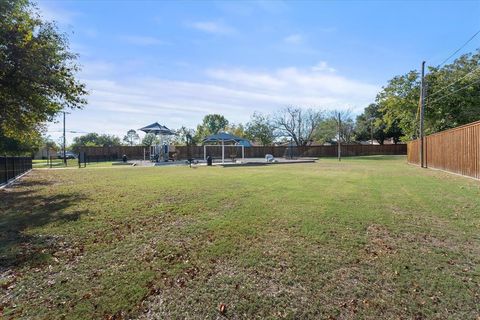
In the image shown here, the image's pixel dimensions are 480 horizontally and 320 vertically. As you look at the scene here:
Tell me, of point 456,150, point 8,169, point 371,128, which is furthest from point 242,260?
point 371,128

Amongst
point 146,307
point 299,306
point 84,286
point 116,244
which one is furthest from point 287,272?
point 116,244

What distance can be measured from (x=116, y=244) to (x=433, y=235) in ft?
15.6

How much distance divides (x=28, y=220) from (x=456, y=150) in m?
15.7

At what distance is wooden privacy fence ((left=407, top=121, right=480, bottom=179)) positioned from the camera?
36.6 ft

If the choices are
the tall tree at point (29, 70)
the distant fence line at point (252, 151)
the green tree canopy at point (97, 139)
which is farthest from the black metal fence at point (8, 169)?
the green tree canopy at point (97, 139)

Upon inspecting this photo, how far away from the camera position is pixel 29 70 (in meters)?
9.21

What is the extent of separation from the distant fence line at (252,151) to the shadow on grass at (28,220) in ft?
80.0

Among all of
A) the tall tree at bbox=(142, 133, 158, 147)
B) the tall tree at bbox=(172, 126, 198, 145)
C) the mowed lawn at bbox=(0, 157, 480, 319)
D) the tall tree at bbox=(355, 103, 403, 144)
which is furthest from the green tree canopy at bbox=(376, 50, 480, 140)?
the tall tree at bbox=(172, 126, 198, 145)

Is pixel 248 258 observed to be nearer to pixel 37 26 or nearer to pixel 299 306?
pixel 299 306

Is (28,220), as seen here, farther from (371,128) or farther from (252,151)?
(371,128)

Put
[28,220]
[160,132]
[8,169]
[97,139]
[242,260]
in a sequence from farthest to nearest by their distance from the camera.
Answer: [97,139] < [160,132] < [8,169] < [28,220] < [242,260]

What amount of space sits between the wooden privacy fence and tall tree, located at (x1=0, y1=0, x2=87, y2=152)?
14742 millimetres

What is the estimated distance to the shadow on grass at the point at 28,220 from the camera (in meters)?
3.90

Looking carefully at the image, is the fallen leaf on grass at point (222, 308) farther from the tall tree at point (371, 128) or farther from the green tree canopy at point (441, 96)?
the tall tree at point (371, 128)
